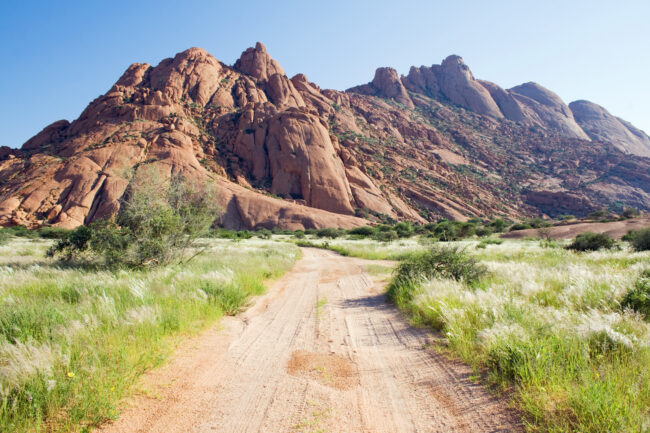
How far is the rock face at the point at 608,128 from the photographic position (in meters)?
166

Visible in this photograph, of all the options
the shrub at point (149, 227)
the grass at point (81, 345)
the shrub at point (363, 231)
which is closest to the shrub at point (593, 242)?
the grass at point (81, 345)

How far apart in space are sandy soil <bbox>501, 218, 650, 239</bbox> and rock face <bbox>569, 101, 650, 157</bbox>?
187 metres

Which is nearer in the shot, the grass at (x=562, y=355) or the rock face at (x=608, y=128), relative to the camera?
the grass at (x=562, y=355)

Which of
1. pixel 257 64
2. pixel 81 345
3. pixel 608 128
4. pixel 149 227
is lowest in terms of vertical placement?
pixel 81 345

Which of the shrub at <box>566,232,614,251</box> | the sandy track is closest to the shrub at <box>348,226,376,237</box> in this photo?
the shrub at <box>566,232,614,251</box>

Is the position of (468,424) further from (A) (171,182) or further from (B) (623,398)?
(A) (171,182)

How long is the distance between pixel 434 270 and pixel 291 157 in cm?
6992

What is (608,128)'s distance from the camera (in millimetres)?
177375

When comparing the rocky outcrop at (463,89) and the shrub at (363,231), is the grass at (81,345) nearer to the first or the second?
the shrub at (363,231)

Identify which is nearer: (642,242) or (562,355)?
(562,355)

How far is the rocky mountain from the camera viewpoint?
58125mm

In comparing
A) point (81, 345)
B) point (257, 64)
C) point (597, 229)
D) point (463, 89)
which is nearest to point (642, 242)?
point (597, 229)

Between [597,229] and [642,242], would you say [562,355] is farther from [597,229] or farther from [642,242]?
[597,229]

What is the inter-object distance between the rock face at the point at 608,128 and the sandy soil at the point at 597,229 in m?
187
